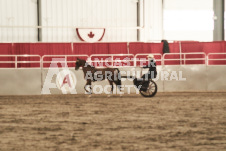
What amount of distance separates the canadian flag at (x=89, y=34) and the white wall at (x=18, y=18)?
2.41m

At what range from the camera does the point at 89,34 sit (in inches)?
1009

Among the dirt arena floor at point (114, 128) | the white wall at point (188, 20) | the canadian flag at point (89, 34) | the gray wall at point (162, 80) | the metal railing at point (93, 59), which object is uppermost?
the white wall at point (188, 20)

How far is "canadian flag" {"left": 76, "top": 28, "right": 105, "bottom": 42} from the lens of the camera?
25547mm

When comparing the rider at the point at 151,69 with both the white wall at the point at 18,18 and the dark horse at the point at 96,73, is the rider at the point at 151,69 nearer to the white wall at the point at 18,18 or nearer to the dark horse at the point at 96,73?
the dark horse at the point at 96,73

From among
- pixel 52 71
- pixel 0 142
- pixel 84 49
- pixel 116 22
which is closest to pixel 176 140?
pixel 0 142

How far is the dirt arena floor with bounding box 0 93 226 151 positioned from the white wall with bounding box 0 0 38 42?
41.5 feet

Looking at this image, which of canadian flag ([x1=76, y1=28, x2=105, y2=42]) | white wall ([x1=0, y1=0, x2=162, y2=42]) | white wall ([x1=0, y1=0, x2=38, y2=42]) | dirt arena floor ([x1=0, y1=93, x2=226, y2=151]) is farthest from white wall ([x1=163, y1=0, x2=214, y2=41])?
dirt arena floor ([x1=0, y1=93, x2=226, y2=151])

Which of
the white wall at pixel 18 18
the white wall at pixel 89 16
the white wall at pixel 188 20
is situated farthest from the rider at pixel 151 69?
the white wall at pixel 18 18

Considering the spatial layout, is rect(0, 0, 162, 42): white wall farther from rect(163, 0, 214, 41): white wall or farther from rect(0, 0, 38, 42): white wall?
rect(163, 0, 214, 41): white wall

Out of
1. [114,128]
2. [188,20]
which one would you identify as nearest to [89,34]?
[188,20]

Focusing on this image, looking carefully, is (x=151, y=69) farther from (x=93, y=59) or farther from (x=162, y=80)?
(x=93, y=59)

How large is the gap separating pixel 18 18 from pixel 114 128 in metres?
17.7

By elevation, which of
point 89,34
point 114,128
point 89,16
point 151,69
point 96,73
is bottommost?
point 114,128

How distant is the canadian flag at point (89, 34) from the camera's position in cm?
2555
